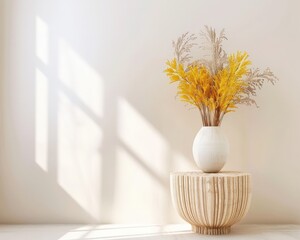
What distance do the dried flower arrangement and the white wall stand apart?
7.7 inches

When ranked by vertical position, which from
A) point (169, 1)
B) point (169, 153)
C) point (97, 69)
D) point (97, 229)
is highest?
point (169, 1)

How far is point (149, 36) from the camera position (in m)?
3.38

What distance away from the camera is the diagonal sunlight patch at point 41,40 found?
11.1 ft

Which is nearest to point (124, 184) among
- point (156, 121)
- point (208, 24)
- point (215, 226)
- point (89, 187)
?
point (89, 187)

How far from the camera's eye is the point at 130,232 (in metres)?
3.04

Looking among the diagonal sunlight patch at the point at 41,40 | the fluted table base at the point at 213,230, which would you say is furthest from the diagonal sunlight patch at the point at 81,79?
the fluted table base at the point at 213,230

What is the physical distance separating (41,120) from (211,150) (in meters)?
1.18

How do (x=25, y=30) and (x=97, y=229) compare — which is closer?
(x=97, y=229)

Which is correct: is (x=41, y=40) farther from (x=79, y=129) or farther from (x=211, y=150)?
(x=211, y=150)

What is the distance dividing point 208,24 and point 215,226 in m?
1.35

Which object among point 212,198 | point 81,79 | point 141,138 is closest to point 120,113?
point 141,138

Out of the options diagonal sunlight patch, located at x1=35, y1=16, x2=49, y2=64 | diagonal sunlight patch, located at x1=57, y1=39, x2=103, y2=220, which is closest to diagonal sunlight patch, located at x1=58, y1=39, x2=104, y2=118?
diagonal sunlight patch, located at x1=57, y1=39, x2=103, y2=220

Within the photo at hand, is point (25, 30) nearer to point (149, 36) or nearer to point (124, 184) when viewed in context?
point (149, 36)

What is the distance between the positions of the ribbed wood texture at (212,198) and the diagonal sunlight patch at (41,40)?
1.25 metres
